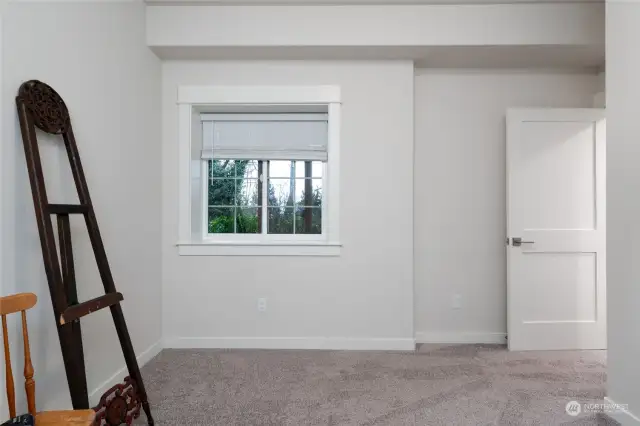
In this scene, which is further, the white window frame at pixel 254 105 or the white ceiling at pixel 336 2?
the white window frame at pixel 254 105

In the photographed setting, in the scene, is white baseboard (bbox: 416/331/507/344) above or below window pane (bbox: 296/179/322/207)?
below

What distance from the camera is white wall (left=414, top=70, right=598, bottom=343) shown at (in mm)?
3723

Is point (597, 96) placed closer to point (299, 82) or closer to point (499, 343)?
point (499, 343)

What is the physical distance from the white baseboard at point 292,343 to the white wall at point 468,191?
36 centimetres

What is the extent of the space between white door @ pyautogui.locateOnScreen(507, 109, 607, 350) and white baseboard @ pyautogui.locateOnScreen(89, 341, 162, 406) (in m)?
2.88

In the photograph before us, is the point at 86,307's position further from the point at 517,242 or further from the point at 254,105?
the point at 517,242

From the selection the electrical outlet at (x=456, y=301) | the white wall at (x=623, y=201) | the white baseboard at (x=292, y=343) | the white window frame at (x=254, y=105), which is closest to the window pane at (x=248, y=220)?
the white window frame at (x=254, y=105)

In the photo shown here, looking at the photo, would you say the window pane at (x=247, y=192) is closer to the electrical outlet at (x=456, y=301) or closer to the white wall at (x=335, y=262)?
→ the white wall at (x=335, y=262)

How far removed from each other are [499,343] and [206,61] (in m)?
3.47

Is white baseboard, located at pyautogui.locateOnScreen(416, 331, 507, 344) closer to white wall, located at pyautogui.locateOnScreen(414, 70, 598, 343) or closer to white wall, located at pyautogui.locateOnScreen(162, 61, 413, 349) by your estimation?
white wall, located at pyautogui.locateOnScreen(414, 70, 598, 343)

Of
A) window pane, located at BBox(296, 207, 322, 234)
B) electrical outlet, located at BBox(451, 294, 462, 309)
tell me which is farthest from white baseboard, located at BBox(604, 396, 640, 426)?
window pane, located at BBox(296, 207, 322, 234)

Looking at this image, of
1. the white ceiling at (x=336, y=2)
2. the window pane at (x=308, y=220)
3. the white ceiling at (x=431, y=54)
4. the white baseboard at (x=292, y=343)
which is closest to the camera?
the white ceiling at (x=336, y=2)

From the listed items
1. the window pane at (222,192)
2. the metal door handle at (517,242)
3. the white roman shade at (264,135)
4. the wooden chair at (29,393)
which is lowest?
the wooden chair at (29,393)

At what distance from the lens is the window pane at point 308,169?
3.80 meters
